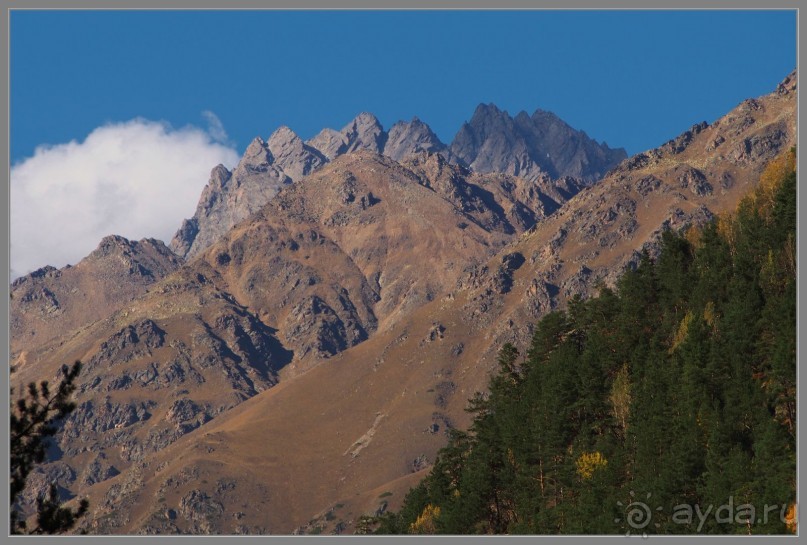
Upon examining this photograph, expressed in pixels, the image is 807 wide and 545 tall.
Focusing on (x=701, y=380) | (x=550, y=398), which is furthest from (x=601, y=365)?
(x=701, y=380)

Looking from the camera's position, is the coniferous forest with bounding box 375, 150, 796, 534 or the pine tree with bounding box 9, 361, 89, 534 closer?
the pine tree with bounding box 9, 361, 89, 534

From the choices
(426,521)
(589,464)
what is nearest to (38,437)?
(589,464)

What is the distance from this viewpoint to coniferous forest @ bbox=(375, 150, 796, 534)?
12200 cm

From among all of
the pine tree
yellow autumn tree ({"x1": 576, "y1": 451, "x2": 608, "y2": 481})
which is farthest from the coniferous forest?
the pine tree

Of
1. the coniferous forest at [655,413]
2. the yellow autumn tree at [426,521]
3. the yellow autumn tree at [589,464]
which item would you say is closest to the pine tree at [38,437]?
the coniferous forest at [655,413]

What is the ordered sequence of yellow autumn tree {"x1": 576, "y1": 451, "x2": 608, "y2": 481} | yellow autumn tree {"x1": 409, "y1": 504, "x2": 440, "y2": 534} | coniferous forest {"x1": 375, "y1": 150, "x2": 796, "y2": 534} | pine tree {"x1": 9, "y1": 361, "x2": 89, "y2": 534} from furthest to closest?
yellow autumn tree {"x1": 409, "y1": 504, "x2": 440, "y2": 534} → yellow autumn tree {"x1": 576, "y1": 451, "x2": 608, "y2": 481} → coniferous forest {"x1": 375, "y1": 150, "x2": 796, "y2": 534} → pine tree {"x1": 9, "y1": 361, "x2": 89, "y2": 534}

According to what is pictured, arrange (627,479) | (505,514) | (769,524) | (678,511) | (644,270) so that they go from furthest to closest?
(644,270) < (505,514) < (627,479) < (678,511) < (769,524)

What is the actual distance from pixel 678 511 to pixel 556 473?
27069 mm

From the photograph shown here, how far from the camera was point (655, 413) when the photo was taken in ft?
469

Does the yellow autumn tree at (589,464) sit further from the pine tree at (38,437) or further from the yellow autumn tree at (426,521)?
the pine tree at (38,437)

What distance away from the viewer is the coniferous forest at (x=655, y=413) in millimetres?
122000

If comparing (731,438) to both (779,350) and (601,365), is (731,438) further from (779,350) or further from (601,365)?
(601,365)

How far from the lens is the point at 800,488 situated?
321 ft

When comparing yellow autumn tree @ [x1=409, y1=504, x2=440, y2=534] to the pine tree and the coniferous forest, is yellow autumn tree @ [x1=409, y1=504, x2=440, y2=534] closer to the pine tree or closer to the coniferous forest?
the coniferous forest
